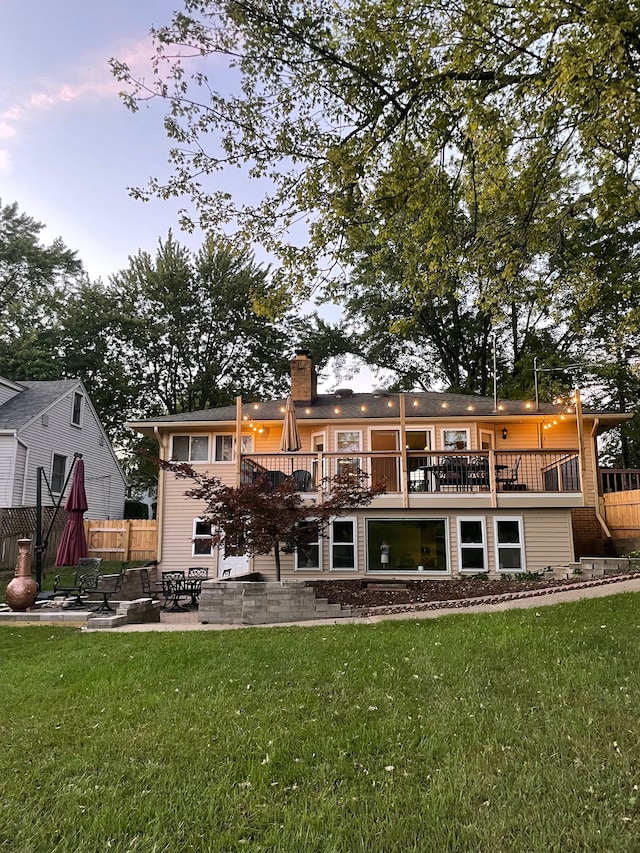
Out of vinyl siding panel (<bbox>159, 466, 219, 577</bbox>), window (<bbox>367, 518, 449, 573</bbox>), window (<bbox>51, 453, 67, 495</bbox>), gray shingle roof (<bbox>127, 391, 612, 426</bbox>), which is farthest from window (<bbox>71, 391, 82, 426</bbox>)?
window (<bbox>367, 518, 449, 573</bbox>)

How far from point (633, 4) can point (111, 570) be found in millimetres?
17476

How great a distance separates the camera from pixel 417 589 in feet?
41.1

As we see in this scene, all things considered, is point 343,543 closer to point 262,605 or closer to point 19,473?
point 262,605

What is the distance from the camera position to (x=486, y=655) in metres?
5.52

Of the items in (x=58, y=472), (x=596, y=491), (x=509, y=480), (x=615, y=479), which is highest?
(x=58, y=472)

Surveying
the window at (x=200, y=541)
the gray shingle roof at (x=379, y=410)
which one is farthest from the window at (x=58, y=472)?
the window at (x=200, y=541)

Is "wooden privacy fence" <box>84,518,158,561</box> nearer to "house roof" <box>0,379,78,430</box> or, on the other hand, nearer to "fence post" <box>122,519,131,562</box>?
"fence post" <box>122,519,131,562</box>

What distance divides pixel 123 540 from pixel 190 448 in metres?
4.68

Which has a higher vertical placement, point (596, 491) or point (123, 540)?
point (596, 491)

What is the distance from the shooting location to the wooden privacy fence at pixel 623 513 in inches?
581

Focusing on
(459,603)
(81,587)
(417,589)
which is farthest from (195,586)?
(459,603)

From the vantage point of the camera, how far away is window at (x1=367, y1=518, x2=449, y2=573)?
567 inches

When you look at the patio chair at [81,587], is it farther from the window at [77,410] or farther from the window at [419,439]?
the window at [77,410]

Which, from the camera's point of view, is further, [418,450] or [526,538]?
[418,450]
